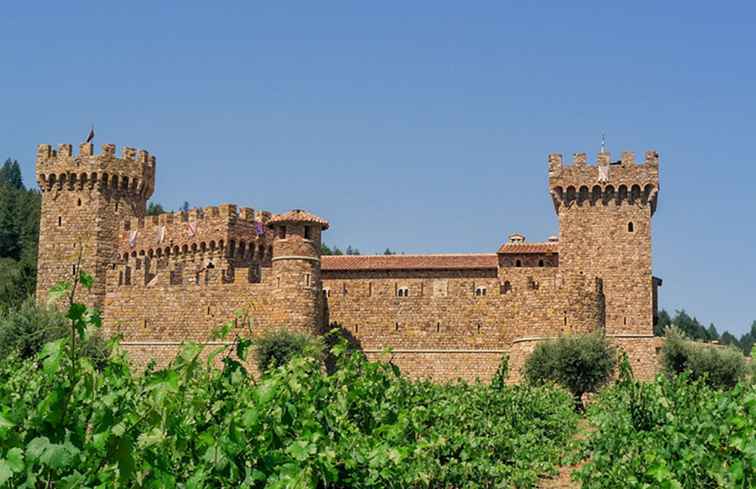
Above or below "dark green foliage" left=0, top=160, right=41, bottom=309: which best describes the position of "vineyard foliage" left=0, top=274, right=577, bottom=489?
below

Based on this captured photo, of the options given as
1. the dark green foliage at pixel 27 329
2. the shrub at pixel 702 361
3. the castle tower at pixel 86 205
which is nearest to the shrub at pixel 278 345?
the dark green foliage at pixel 27 329

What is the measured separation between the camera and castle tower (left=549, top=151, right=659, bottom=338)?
Result: 3584 centimetres

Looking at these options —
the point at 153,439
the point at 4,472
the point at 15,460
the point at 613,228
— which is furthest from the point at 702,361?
the point at 4,472

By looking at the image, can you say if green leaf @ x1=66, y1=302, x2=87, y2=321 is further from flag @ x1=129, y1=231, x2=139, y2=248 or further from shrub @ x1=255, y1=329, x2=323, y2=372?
flag @ x1=129, y1=231, x2=139, y2=248

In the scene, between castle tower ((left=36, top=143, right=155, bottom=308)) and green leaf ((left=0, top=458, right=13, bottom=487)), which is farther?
castle tower ((left=36, top=143, right=155, bottom=308))

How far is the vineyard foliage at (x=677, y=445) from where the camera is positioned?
9188 mm

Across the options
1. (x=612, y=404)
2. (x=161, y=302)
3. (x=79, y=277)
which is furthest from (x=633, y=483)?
(x=161, y=302)

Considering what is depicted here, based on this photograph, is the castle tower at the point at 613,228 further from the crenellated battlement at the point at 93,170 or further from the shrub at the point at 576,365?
the crenellated battlement at the point at 93,170

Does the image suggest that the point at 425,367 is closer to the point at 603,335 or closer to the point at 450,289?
the point at 450,289

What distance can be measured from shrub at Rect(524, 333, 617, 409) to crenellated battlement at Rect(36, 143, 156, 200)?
16871 millimetres

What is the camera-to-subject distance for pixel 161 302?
3856cm

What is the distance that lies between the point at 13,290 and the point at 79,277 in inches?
1942

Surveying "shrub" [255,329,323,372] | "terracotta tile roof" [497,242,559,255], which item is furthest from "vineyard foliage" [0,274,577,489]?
"terracotta tile roof" [497,242,559,255]

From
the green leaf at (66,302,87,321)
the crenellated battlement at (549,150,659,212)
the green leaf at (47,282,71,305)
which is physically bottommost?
the green leaf at (66,302,87,321)
